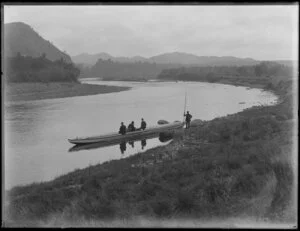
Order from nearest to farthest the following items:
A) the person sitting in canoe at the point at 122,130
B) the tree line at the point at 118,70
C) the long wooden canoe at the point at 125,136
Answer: the long wooden canoe at the point at 125,136 < the person sitting in canoe at the point at 122,130 < the tree line at the point at 118,70

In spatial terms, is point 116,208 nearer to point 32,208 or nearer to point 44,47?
point 32,208

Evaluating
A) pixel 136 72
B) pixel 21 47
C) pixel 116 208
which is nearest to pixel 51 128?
pixel 116 208

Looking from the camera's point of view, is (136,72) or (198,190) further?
(136,72)

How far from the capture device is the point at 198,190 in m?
8.07

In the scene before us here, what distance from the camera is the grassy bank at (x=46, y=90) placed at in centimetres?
5504

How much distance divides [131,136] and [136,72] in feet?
490

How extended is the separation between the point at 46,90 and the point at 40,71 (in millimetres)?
15356

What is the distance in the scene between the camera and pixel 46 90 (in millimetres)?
61969

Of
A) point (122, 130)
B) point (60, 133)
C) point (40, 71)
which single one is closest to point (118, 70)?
point (40, 71)

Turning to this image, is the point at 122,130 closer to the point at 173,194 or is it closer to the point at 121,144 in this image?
the point at 121,144

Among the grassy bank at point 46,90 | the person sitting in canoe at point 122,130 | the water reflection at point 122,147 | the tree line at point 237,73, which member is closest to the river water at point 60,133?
the water reflection at point 122,147

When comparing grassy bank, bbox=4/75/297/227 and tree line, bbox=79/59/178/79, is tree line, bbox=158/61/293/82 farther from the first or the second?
grassy bank, bbox=4/75/297/227

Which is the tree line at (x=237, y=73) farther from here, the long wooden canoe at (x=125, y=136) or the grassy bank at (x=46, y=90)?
the long wooden canoe at (x=125, y=136)

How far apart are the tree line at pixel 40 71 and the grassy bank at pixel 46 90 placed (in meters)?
A: 4.48
